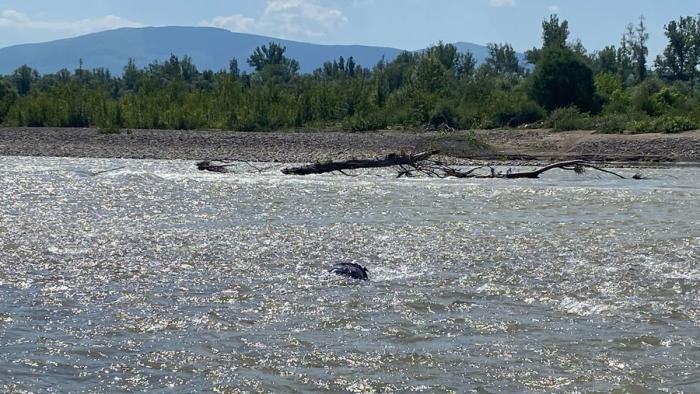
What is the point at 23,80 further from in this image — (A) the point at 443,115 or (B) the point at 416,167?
(B) the point at 416,167

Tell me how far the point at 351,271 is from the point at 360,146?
29.9 meters

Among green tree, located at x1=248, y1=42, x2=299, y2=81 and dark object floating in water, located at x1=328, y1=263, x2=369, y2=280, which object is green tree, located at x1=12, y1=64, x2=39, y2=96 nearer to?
green tree, located at x1=248, y1=42, x2=299, y2=81

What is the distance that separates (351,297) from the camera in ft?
38.4

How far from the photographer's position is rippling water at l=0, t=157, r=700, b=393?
28.9 feet

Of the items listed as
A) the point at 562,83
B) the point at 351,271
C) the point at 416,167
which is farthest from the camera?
the point at 562,83

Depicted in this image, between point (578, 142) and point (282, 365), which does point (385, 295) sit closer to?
point (282, 365)

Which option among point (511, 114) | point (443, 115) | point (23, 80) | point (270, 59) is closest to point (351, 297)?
point (511, 114)

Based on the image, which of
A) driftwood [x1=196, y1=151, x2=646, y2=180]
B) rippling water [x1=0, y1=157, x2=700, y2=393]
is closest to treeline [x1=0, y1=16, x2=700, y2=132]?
driftwood [x1=196, y1=151, x2=646, y2=180]

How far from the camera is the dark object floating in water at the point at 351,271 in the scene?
→ 12.9 meters

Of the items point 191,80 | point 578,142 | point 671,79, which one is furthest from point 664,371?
point 191,80

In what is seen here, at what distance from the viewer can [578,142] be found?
41.3 meters

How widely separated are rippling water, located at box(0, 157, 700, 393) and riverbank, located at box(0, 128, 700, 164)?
52.3 ft

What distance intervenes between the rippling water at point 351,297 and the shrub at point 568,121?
968 inches

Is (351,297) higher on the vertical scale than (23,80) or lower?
lower
